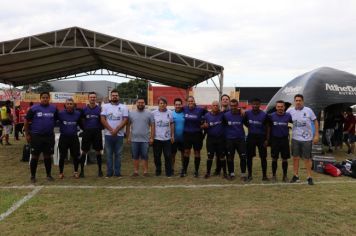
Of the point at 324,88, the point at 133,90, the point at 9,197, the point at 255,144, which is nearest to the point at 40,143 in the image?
the point at 9,197

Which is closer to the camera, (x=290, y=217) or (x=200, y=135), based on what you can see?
(x=290, y=217)

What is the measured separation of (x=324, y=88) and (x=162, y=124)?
6.74 meters

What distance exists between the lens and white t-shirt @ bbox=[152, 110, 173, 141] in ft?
27.7

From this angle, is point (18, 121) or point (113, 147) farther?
point (18, 121)

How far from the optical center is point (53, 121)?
25.8 ft

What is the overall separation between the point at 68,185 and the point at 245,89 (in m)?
61.6

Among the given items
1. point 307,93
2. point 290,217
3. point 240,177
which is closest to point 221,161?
point 240,177

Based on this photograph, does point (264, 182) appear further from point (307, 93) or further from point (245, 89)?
point (245, 89)

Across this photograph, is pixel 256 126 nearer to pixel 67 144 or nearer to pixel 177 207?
pixel 177 207

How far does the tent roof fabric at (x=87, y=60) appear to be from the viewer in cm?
1099

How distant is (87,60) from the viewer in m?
16.0

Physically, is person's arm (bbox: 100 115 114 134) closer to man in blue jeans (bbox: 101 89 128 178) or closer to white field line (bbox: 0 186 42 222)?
man in blue jeans (bbox: 101 89 128 178)

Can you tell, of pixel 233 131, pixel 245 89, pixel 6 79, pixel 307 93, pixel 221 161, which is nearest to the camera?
pixel 233 131

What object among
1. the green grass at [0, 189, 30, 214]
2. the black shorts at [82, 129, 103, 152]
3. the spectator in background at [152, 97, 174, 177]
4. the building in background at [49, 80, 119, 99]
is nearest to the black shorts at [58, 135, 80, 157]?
the black shorts at [82, 129, 103, 152]
